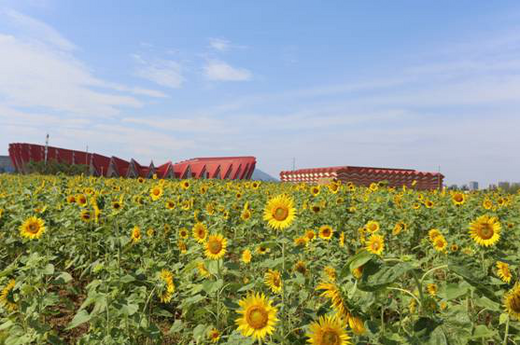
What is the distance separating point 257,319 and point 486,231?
2.72 m

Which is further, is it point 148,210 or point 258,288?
point 148,210

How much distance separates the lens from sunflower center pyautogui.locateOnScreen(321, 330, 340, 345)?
4.98ft

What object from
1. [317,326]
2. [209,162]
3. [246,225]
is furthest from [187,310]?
[209,162]

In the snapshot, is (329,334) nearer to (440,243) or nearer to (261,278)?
(261,278)

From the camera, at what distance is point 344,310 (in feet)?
4.87

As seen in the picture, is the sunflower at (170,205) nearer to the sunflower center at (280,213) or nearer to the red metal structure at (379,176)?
the sunflower center at (280,213)

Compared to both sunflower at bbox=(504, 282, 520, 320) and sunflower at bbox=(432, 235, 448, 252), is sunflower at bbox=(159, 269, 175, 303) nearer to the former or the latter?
sunflower at bbox=(504, 282, 520, 320)

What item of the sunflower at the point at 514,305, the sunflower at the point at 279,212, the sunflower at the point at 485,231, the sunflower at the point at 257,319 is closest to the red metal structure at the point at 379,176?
the sunflower at the point at 485,231

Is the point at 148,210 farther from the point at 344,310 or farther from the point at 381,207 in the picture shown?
the point at 344,310

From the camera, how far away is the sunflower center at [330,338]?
59.7 inches

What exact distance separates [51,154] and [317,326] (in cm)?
4270

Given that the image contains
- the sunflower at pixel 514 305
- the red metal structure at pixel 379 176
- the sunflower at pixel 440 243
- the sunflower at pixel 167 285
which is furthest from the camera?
the red metal structure at pixel 379 176

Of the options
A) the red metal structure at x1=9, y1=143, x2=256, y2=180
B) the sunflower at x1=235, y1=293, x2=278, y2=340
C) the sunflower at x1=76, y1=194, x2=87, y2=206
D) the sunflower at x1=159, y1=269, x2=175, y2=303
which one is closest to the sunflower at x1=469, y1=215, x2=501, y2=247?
the sunflower at x1=235, y1=293, x2=278, y2=340

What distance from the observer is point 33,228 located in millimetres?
4023
